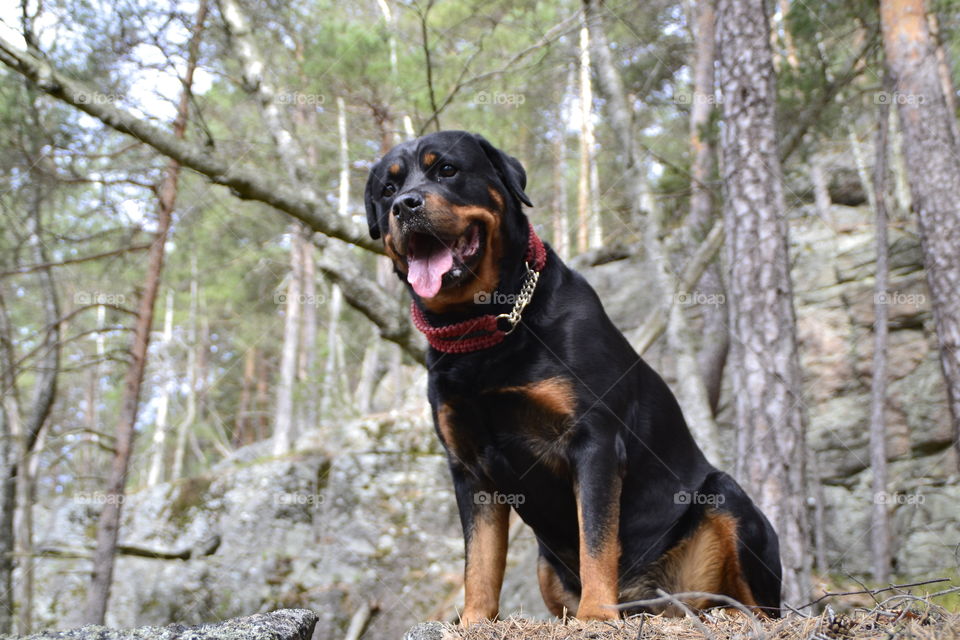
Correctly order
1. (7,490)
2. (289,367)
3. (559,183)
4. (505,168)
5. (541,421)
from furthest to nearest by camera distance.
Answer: (559,183) < (289,367) < (7,490) < (505,168) < (541,421)

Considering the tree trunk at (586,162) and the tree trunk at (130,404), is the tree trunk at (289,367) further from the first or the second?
the tree trunk at (130,404)

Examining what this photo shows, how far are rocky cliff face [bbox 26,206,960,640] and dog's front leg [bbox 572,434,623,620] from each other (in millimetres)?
4101

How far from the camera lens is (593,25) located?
25.5 ft

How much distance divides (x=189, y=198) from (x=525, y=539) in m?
7.51

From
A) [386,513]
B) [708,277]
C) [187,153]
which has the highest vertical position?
[187,153]

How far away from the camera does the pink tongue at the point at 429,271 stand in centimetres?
294

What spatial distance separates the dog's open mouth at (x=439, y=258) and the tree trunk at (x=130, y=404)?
4.05 m

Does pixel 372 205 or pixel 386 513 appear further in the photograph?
pixel 386 513

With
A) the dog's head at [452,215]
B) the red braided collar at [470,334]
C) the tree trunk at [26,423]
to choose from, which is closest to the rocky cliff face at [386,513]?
the tree trunk at [26,423]

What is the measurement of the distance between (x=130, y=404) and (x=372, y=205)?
14.1 feet

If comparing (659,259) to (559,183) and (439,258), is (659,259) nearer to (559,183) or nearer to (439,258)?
(439,258)

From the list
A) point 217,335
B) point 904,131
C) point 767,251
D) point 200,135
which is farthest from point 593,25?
point 217,335

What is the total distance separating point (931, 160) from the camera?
6.83 meters

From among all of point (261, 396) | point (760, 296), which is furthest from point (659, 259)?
point (261, 396)
